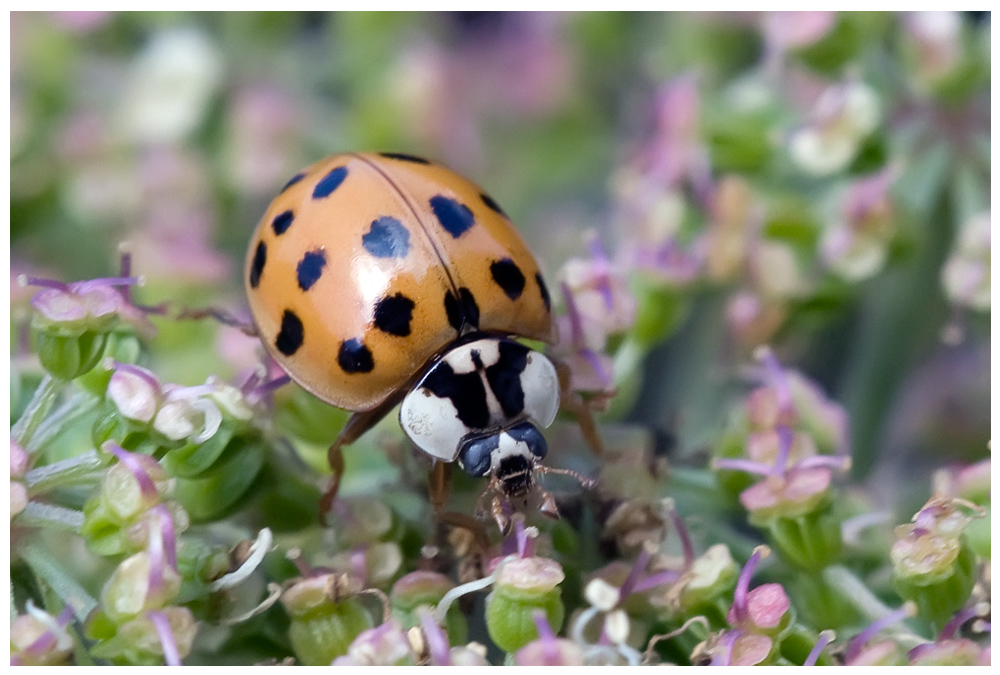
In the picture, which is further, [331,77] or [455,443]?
[331,77]

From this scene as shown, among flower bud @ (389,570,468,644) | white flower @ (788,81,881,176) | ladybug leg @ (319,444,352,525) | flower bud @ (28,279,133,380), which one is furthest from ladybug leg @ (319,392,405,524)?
white flower @ (788,81,881,176)

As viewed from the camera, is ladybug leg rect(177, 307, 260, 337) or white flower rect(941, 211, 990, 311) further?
white flower rect(941, 211, 990, 311)

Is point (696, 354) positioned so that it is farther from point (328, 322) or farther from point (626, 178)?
point (328, 322)

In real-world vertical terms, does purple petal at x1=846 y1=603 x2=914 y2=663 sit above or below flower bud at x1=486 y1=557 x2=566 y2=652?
below

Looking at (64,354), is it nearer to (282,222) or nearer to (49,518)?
(49,518)

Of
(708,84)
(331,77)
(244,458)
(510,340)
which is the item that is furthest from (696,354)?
(244,458)

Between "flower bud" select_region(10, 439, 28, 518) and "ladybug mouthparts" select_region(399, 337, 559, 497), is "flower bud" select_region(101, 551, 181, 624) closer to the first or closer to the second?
"flower bud" select_region(10, 439, 28, 518)
